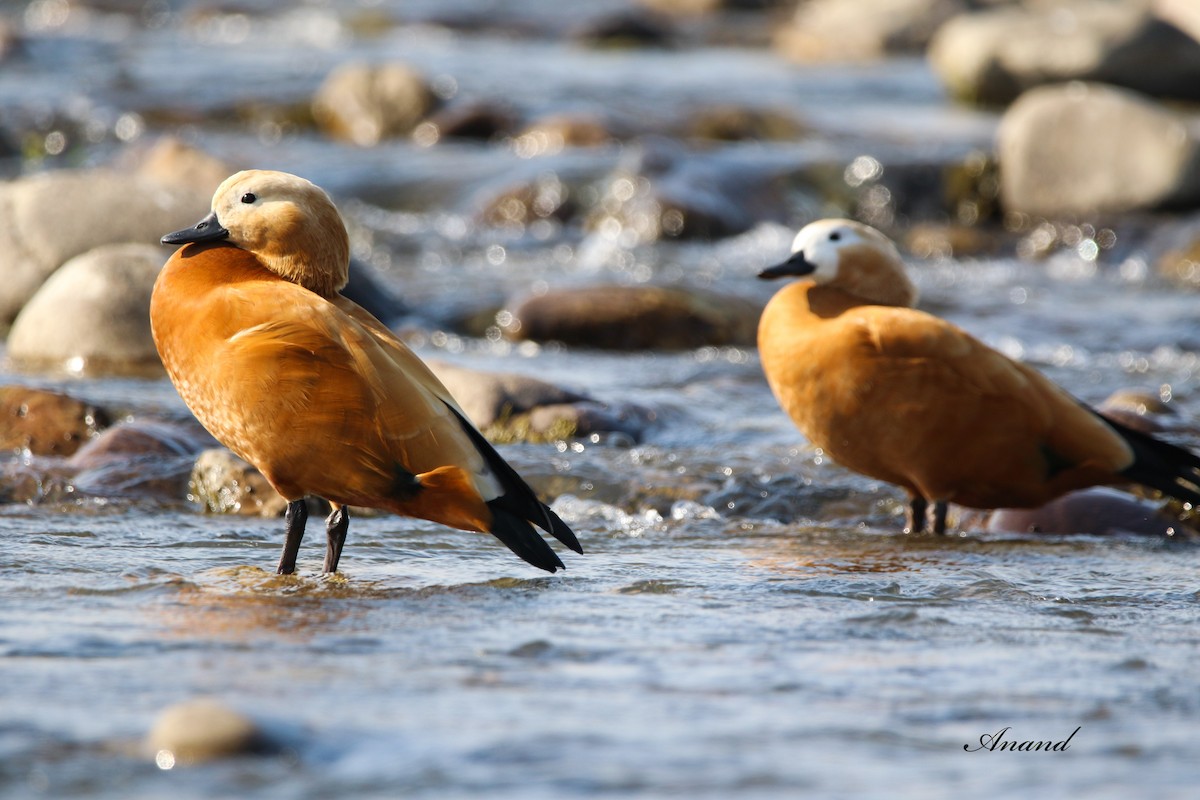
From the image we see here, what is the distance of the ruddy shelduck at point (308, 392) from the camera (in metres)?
4.34

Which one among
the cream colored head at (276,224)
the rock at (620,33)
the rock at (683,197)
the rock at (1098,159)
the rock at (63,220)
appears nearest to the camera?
the cream colored head at (276,224)

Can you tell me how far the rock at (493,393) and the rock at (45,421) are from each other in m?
1.46

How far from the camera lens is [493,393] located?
7.21 metres

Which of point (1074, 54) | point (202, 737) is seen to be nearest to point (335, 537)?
point (202, 737)

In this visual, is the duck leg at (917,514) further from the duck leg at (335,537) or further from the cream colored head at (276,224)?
the cream colored head at (276,224)

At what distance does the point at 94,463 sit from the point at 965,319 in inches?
269

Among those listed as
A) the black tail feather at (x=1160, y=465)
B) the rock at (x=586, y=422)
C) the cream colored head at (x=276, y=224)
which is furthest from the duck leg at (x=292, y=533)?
the black tail feather at (x=1160, y=465)

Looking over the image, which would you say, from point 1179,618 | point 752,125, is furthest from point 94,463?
point 752,125

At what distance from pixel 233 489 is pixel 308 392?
61.2 inches

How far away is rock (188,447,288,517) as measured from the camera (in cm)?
571

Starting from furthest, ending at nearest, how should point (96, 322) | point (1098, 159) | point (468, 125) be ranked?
point (468, 125)
point (1098, 159)
point (96, 322)

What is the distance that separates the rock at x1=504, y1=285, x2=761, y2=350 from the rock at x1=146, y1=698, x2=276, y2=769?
695 centimetres

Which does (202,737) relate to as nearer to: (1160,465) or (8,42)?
(1160,465)

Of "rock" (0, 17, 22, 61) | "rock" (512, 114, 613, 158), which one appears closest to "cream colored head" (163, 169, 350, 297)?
"rock" (512, 114, 613, 158)
